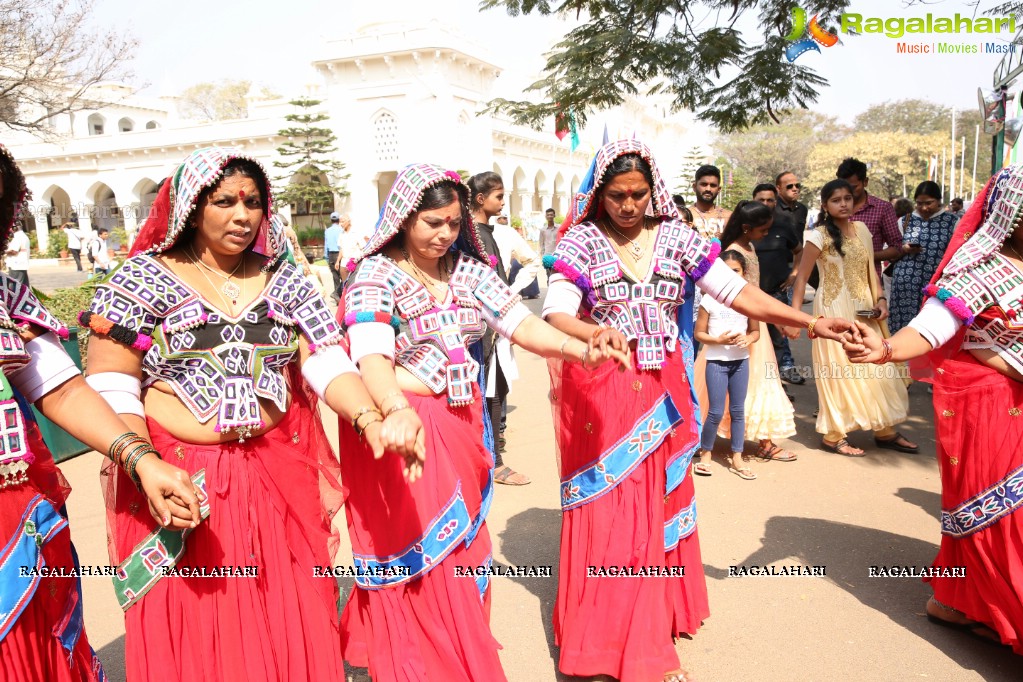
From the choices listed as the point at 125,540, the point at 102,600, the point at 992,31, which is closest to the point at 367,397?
the point at 125,540

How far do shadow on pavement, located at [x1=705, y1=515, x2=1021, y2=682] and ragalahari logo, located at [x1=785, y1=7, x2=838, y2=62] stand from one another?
16.4 feet

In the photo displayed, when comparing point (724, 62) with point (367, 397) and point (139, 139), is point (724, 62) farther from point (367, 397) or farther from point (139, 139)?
point (139, 139)

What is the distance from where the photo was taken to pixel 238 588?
237 cm

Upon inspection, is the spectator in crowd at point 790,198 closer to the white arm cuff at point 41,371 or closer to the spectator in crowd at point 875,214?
the spectator in crowd at point 875,214

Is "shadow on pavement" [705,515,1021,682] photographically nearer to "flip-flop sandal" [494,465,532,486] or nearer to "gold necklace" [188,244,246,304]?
"flip-flop sandal" [494,465,532,486]

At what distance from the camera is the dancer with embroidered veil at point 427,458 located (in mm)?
2730

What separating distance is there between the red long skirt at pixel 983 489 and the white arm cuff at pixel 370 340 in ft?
7.45

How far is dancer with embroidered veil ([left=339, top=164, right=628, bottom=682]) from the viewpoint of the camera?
2.73 metres

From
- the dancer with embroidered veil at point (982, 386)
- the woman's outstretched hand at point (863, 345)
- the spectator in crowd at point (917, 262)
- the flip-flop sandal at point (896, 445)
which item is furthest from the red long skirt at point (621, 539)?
the spectator in crowd at point (917, 262)

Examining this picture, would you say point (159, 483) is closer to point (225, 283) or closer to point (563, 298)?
point (225, 283)

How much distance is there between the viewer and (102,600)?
12.8 feet

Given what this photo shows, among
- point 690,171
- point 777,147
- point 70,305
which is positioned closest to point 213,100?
point 690,171

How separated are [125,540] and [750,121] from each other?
912cm

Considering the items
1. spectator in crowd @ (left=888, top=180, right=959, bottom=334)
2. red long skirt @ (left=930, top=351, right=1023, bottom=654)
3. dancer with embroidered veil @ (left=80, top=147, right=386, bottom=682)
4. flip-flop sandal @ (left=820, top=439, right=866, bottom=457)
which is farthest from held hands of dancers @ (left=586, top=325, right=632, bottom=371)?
spectator in crowd @ (left=888, top=180, right=959, bottom=334)
